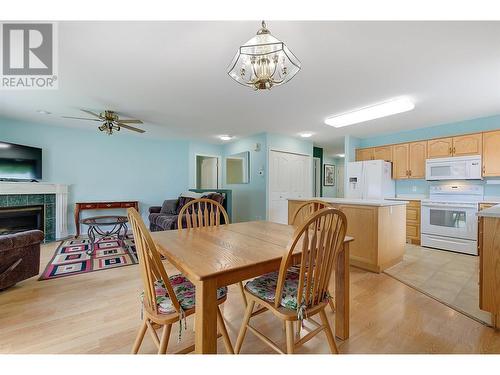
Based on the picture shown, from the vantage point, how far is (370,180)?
179 inches

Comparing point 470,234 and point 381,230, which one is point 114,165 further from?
point 470,234

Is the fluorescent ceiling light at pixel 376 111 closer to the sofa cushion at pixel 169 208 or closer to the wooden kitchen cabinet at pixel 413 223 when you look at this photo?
the wooden kitchen cabinet at pixel 413 223

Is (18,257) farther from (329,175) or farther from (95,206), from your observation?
(329,175)

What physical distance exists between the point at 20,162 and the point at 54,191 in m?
0.68

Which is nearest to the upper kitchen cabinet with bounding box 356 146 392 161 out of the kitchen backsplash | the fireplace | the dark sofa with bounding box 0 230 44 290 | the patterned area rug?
the kitchen backsplash

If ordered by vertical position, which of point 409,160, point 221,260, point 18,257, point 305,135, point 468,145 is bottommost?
point 18,257

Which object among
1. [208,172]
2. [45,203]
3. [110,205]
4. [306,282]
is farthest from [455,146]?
[45,203]

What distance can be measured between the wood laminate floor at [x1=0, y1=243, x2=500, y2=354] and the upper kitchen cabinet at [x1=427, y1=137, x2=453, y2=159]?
2925 mm

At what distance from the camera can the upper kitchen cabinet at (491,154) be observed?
3.42 m

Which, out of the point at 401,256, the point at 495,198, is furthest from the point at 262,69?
the point at 495,198

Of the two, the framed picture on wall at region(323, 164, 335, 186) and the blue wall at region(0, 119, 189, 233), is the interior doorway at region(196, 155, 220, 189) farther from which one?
the framed picture on wall at region(323, 164, 335, 186)

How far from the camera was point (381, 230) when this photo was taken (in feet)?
8.83

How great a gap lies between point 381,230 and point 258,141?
3.10 m

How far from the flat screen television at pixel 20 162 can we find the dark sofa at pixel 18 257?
8.11 ft
